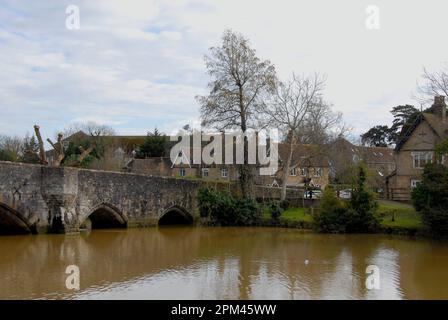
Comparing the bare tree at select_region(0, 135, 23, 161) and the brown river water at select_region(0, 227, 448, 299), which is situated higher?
the bare tree at select_region(0, 135, 23, 161)

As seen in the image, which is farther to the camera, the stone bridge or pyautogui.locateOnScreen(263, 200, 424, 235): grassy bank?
pyautogui.locateOnScreen(263, 200, 424, 235): grassy bank

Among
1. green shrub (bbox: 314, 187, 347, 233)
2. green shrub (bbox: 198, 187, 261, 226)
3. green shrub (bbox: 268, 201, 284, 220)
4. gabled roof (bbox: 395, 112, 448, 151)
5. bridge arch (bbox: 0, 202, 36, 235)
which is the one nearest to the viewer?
bridge arch (bbox: 0, 202, 36, 235)

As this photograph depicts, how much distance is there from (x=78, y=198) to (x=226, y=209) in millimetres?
10204

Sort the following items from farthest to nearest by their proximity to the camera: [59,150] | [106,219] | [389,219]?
[106,219], [389,219], [59,150]

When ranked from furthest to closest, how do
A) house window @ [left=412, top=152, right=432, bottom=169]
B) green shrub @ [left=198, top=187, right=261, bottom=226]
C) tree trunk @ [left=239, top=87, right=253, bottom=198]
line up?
house window @ [left=412, top=152, right=432, bottom=169] → tree trunk @ [left=239, top=87, right=253, bottom=198] → green shrub @ [left=198, top=187, right=261, bottom=226]

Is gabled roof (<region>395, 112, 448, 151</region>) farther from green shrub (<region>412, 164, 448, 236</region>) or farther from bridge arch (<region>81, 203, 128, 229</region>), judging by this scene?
bridge arch (<region>81, 203, 128, 229</region>)

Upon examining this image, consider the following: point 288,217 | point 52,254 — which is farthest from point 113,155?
point 52,254

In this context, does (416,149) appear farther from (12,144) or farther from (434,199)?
(12,144)

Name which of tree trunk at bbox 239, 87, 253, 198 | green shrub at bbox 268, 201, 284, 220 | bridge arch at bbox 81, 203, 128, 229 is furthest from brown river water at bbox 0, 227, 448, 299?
tree trunk at bbox 239, 87, 253, 198

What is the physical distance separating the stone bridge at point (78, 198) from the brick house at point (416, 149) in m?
14.5

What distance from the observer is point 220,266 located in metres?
16.8

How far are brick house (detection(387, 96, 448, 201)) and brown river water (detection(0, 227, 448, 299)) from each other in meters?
10.8

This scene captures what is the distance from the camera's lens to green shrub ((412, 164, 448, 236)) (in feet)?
77.3

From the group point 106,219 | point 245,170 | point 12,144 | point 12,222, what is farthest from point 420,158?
point 12,144
